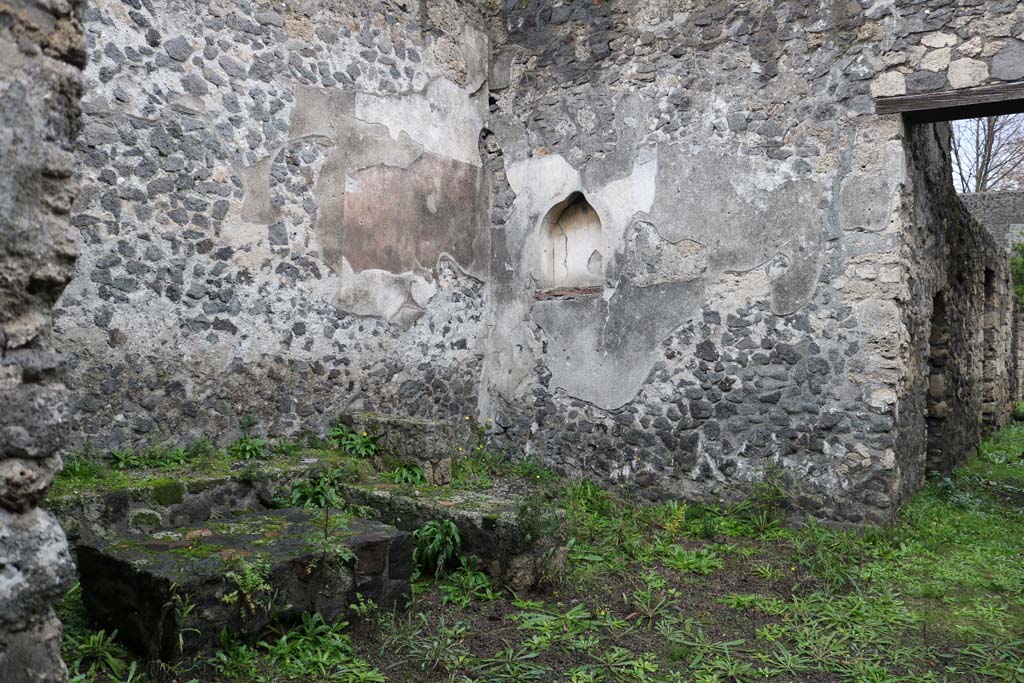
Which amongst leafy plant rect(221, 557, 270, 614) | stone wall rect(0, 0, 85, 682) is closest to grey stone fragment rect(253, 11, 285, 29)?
leafy plant rect(221, 557, 270, 614)

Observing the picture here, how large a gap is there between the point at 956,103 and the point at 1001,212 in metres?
17.5

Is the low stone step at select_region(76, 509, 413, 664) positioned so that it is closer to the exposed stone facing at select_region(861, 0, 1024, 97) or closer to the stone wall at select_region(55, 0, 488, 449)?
the stone wall at select_region(55, 0, 488, 449)

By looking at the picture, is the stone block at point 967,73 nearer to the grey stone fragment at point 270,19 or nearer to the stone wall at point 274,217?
the stone wall at point 274,217

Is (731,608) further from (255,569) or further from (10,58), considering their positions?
(10,58)

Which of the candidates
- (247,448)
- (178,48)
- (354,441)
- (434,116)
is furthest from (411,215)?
(247,448)

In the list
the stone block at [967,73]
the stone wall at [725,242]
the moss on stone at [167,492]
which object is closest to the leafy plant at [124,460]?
the moss on stone at [167,492]

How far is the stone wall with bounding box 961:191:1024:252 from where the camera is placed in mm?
19756

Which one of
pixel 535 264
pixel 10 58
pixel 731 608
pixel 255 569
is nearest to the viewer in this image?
pixel 10 58

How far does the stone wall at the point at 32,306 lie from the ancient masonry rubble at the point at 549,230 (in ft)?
10.9

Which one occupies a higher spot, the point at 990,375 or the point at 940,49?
the point at 940,49

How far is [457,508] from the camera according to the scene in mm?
4836

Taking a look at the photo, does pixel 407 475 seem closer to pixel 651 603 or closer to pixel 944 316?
pixel 651 603

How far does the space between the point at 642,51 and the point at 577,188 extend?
1.24 meters

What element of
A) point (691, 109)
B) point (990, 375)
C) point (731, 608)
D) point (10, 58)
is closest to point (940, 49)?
point (691, 109)
